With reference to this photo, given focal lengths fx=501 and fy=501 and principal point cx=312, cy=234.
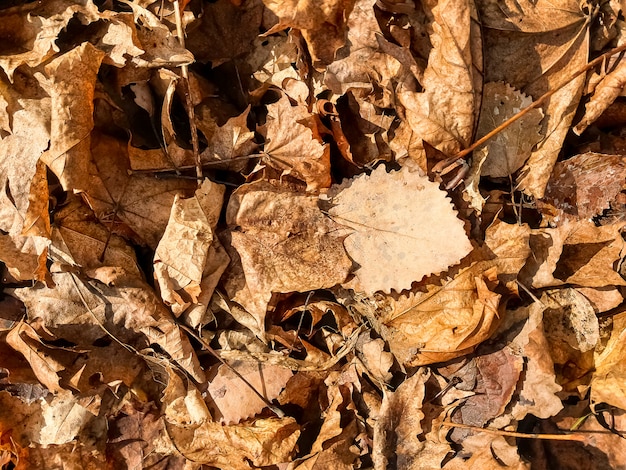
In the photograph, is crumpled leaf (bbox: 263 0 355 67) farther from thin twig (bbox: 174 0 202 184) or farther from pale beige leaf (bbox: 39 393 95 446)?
pale beige leaf (bbox: 39 393 95 446)

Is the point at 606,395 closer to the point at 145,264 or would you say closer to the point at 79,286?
the point at 145,264

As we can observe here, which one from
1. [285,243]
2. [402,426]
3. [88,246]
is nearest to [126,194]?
[88,246]

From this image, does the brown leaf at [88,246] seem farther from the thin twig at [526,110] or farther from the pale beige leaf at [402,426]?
the thin twig at [526,110]

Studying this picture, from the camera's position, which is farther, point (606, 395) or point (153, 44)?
point (606, 395)

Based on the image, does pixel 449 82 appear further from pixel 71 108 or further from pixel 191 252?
pixel 71 108

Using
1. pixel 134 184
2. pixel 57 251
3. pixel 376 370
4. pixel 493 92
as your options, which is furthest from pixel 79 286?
pixel 493 92

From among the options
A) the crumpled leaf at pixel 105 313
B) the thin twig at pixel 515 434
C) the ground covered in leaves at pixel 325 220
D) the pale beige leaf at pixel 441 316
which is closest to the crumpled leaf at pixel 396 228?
the ground covered in leaves at pixel 325 220

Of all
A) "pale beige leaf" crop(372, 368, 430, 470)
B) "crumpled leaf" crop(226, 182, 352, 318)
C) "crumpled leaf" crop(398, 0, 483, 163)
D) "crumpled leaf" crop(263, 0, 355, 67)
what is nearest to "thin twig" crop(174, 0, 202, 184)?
"crumpled leaf" crop(226, 182, 352, 318)
